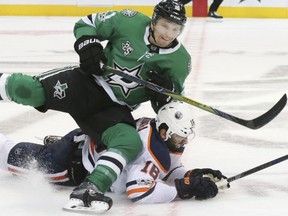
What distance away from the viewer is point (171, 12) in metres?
2.53

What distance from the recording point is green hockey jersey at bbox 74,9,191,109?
2.59 metres

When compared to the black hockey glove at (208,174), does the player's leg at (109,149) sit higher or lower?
higher

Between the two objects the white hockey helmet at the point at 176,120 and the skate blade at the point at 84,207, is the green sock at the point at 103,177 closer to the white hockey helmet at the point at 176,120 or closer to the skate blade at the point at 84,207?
the skate blade at the point at 84,207

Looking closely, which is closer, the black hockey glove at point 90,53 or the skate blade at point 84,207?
the skate blade at point 84,207

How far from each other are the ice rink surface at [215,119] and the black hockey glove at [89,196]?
Answer: 0.06 meters

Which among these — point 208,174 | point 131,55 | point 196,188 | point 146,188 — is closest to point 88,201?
point 146,188

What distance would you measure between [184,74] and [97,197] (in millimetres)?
612

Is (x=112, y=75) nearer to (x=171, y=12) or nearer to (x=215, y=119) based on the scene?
(x=171, y=12)

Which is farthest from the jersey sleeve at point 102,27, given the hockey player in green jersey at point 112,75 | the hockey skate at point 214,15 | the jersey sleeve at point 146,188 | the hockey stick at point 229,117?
the hockey skate at point 214,15

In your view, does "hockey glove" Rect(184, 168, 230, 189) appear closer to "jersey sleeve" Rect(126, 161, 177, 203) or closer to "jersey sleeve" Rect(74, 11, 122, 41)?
"jersey sleeve" Rect(126, 161, 177, 203)

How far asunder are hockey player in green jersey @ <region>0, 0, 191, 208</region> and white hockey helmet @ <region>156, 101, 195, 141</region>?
0.09 m

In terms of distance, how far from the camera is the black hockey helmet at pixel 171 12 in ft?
8.31

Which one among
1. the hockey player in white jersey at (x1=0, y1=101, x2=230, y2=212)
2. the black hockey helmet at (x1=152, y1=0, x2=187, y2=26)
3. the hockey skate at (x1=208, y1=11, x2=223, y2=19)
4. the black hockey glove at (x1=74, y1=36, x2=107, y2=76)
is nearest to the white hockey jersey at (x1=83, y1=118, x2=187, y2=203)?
the hockey player in white jersey at (x1=0, y1=101, x2=230, y2=212)

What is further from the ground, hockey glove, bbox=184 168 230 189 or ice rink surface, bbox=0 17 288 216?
hockey glove, bbox=184 168 230 189
